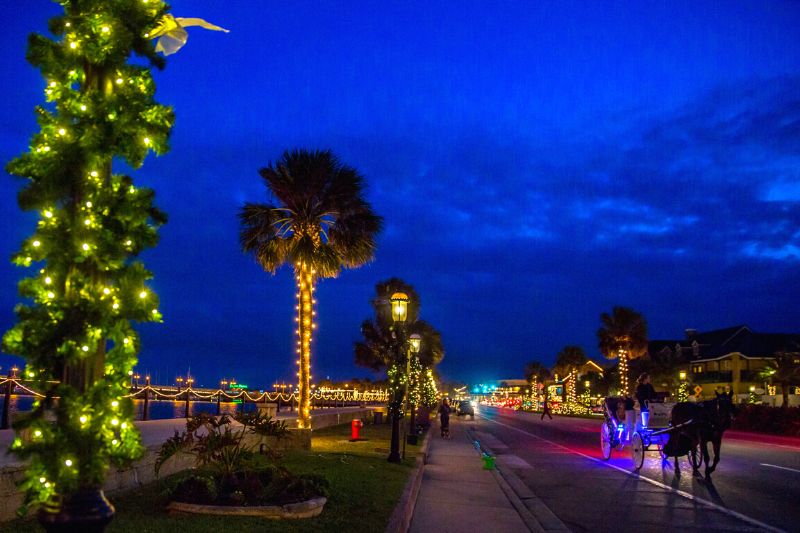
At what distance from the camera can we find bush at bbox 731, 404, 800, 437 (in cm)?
3859

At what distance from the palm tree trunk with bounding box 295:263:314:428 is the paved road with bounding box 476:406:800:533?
20.8 ft

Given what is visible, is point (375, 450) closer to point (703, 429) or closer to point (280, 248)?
point (280, 248)

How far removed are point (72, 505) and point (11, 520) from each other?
143 inches

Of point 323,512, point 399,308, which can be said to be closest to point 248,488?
point 323,512

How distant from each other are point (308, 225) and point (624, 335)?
61.7 meters

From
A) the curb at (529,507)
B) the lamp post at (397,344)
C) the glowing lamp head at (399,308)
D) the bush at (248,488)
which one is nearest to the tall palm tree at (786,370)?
the lamp post at (397,344)

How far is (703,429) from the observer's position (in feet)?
56.4

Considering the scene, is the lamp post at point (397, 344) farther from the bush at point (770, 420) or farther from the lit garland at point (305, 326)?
the bush at point (770, 420)

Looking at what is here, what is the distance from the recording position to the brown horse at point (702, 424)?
672 inches

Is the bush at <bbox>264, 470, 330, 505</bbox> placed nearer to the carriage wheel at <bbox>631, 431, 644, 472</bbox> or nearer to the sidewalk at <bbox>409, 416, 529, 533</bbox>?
the sidewalk at <bbox>409, 416, 529, 533</bbox>

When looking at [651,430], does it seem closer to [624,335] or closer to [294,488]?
[294,488]

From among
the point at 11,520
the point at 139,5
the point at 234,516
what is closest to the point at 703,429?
the point at 234,516

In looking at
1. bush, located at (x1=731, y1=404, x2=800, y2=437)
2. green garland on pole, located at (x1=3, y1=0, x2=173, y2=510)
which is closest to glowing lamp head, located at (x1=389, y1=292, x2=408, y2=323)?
green garland on pole, located at (x1=3, y1=0, x2=173, y2=510)

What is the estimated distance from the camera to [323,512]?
10.2 m
